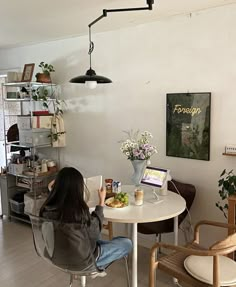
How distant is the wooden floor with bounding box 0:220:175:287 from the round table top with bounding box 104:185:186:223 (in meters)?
0.76

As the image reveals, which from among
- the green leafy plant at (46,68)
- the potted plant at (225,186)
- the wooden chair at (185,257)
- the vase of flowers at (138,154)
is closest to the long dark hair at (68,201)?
the wooden chair at (185,257)

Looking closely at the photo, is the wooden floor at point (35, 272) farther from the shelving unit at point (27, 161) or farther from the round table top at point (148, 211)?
the round table top at point (148, 211)

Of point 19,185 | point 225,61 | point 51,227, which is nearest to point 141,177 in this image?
point 51,227

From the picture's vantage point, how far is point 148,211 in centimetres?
232

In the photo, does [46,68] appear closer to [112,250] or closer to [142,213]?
[142,213]

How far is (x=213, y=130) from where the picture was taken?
2.85m

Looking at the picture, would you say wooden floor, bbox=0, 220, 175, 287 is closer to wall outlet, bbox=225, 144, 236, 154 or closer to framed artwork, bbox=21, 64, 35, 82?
wall outlet, bbox=225, 144, 236, 154

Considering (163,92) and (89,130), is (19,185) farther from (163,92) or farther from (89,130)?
(163,92)

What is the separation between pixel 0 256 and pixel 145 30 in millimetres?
2887

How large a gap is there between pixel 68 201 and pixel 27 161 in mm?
2284

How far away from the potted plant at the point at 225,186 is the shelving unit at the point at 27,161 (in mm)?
2292

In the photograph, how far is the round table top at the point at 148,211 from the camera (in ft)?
7.13

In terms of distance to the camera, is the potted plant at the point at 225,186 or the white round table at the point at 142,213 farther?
the potted plant at the point at 225,186

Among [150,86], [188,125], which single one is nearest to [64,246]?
[188,125]
